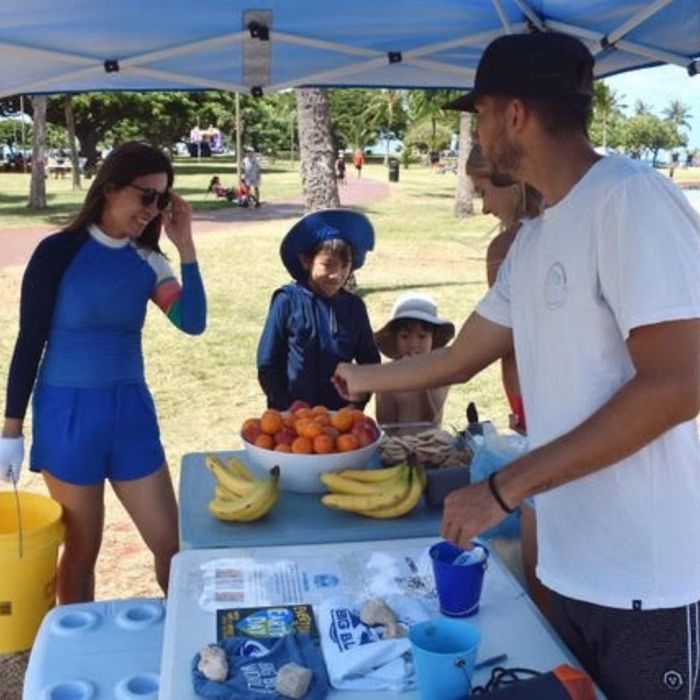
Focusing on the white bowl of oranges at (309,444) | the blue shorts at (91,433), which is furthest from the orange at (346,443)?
the blue shorts at (91,433)

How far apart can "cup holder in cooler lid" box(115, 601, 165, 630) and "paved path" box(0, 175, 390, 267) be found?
13338 millimetres

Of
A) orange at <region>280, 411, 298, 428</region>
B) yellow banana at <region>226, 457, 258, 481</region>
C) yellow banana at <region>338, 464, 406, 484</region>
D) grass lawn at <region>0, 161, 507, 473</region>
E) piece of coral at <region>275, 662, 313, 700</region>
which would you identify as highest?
orange at <region>280, 411, 298, 428</region>

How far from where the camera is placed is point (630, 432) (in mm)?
1494

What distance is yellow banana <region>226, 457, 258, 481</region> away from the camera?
255cm

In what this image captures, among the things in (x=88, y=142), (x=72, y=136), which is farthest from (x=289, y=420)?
(x=88, y=142)

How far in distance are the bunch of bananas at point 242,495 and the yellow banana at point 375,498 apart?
16 cm

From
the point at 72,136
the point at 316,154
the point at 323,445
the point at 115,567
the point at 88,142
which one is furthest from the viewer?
the point at 88,142

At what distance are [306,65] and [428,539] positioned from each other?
8.88 ft

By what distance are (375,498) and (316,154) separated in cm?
825

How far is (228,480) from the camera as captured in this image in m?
2.48

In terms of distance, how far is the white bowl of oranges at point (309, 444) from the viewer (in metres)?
2.57

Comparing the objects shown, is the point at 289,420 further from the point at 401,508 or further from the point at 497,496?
the point at 497,496

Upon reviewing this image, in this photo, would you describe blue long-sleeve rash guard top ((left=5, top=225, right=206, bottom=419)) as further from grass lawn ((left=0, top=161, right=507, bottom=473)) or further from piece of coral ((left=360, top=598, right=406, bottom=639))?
grass lawn ((left=0, top=161, right=507, bottom=473))

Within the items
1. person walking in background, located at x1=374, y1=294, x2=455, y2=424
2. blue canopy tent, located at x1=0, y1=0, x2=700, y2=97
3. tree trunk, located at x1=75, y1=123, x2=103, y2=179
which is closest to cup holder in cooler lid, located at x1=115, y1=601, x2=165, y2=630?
person walking in background, located at x1=374, y1=294, x2=455, y2=424
